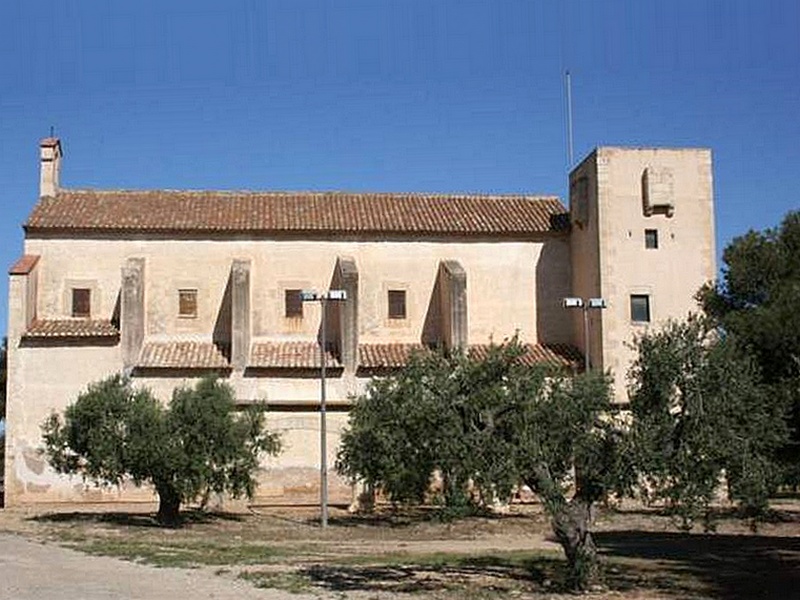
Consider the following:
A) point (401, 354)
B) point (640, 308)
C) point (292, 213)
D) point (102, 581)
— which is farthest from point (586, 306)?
point (102, 581)

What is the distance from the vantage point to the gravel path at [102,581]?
62.5 feet

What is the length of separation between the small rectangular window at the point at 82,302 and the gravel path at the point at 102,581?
21.8 metres

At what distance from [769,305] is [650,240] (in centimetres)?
1516

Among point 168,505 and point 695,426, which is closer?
point 695,426

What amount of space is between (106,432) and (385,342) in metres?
15.6

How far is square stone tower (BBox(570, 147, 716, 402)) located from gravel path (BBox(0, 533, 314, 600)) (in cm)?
2580

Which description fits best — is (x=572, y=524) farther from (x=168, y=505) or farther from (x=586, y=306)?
(x=586, y=306)

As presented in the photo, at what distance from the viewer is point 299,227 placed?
47906mm

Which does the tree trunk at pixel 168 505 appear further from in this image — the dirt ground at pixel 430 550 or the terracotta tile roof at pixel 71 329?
the terracotta tile roof at pixel 71 329

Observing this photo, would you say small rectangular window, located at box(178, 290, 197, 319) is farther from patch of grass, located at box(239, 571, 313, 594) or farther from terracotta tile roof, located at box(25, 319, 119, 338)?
patch of grass, located at box(239, 571, 313, 594)

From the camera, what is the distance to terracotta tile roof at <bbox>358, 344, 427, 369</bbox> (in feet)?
148

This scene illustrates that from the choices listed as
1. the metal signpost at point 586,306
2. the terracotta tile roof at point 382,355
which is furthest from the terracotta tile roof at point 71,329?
the metal signpost at point 586,306

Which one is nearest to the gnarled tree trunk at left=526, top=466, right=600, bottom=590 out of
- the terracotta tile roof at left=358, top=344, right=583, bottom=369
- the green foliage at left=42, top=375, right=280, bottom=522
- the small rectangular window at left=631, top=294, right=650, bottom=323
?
the green foliage at left=42, top=375, right=280, bottom=522

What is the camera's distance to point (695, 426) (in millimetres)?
19484
